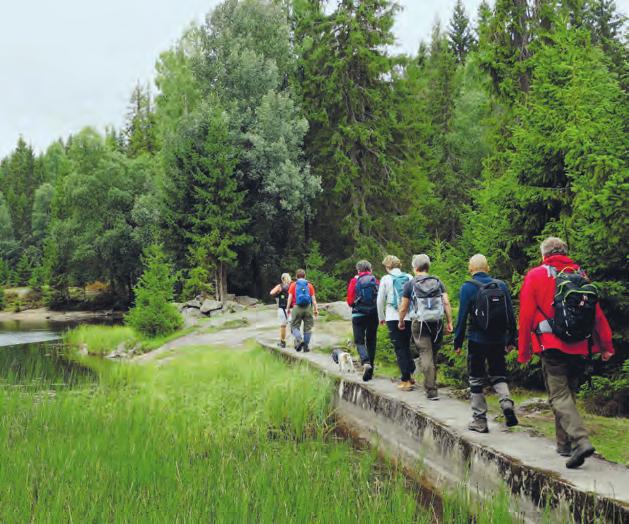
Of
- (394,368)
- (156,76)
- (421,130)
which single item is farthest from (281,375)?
(156,76)

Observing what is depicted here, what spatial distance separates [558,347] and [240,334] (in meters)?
16.8

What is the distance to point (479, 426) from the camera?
6250 millimetres

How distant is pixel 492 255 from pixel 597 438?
3.65 meters

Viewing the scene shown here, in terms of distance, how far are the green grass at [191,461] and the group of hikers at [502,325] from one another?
1369mm

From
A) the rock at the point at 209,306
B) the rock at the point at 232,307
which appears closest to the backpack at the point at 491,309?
the rock at the point at 209,306

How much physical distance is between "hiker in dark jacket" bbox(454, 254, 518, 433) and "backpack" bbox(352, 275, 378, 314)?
11.1ft

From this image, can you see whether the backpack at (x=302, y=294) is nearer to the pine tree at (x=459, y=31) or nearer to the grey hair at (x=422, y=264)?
the grey hair at (x=422, y=264)

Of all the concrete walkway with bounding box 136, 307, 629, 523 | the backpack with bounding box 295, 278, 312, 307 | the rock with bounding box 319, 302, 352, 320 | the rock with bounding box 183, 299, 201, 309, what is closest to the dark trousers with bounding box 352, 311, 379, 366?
the concrete walkway with bounding box 136, 307, 629, 523

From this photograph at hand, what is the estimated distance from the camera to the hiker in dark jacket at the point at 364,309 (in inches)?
388

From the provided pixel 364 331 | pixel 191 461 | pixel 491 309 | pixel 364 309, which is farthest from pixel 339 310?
pixel 191 461

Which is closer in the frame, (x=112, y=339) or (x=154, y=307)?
(x=154, y=307)

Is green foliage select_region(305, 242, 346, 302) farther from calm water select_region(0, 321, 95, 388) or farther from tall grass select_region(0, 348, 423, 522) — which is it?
tall grass select_region(0, 348, 423, 522)

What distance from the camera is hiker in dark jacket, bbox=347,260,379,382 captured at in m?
9.86

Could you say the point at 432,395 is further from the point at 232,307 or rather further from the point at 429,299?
the point at 232,307
